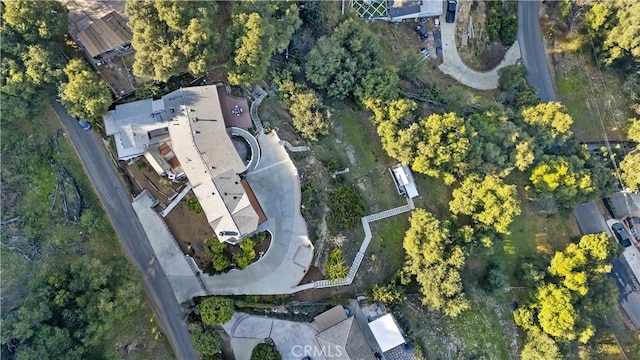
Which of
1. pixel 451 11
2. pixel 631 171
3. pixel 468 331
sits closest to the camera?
pixel 468 331

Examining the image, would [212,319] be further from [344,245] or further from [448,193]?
[448,193]

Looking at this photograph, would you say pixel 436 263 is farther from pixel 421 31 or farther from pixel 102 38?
pixel 102 38

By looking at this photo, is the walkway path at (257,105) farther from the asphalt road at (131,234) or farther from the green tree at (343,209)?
the asphalt road at (131,234)

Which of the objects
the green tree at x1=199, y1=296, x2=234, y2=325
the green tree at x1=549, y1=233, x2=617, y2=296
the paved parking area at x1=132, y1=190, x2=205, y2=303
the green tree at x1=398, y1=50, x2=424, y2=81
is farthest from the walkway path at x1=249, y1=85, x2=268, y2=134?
the green tree at x1=549, y1=233, x2=617, y2=296

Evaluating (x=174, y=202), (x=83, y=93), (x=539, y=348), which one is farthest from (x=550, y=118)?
(x=83, y=93)

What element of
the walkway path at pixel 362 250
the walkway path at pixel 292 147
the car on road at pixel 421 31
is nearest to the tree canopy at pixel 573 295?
the walkway path at pixel 362 250

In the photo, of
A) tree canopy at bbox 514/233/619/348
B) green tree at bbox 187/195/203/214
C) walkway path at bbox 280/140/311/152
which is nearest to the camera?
green tree at bbox 187/195/203/214

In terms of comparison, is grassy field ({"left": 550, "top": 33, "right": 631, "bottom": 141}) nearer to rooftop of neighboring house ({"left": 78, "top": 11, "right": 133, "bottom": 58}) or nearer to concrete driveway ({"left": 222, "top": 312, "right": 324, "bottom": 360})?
concrete driveway ({"left": 222, "top": 312, "right": 324, "bottom": 360})
